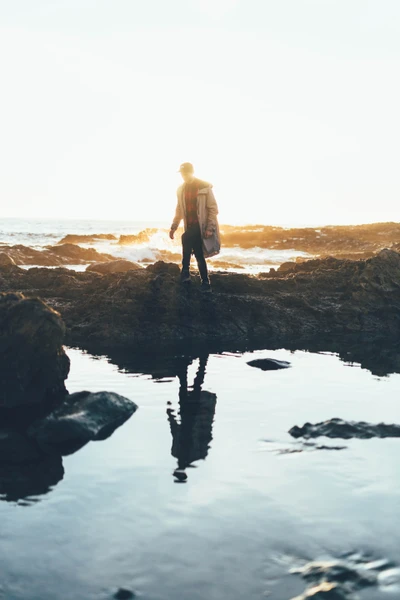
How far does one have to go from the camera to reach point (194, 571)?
3.51m

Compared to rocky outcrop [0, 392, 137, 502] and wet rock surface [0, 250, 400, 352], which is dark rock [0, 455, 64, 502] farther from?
wet rock surface [0, 250, 400, 352]

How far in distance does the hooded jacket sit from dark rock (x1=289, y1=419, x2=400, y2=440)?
17.8 feet

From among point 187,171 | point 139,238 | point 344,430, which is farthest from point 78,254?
point 344,430

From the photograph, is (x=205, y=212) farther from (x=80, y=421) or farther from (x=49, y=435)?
(x=49, y=435)

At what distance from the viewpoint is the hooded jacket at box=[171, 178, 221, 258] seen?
10766 mm

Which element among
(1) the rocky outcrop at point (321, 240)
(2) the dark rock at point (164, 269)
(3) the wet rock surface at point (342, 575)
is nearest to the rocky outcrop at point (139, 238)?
(1) the rocky outcrop at point (321, 240)

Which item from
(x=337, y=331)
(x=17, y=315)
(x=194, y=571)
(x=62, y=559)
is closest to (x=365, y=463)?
(x=194, y=571)

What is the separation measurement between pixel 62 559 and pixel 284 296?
9.82 metres

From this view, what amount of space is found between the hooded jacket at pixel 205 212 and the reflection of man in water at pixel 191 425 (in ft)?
11.5

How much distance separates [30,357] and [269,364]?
135 inches

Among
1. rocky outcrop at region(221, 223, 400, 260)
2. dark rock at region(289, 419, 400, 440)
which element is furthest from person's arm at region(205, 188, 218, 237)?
rocky outcrop at region(221, 223, 400, 260)

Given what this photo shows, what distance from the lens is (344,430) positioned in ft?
19.4

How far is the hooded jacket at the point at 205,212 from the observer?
10766 mm

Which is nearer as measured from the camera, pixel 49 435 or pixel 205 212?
pixel 49 435
